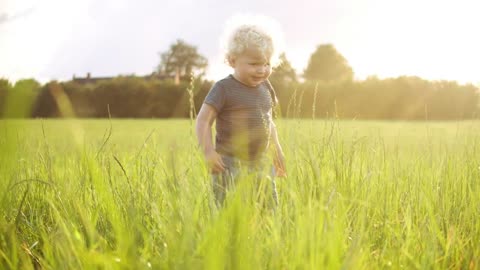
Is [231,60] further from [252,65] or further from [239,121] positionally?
[239,121]

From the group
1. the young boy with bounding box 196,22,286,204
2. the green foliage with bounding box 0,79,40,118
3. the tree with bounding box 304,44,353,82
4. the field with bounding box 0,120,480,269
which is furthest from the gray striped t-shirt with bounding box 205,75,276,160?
the tree with bounding box 304,44,353,82

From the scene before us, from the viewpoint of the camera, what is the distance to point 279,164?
8.91 feet

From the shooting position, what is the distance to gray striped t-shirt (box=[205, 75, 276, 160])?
8.57 feet

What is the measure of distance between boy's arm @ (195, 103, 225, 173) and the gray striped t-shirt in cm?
5

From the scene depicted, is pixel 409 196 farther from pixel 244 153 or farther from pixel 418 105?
pixel 418 105

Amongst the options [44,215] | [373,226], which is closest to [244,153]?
[373,226]

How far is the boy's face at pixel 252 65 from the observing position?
8.31ft

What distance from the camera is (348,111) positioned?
1155 inches

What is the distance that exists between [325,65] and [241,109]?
54128mm

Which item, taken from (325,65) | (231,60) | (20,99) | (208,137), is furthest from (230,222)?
(325,65)

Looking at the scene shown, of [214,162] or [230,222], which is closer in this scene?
[230,222]

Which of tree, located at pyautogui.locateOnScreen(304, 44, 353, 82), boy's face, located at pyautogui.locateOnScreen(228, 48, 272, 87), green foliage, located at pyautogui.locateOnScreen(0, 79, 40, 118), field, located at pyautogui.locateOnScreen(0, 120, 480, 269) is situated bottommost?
field, located at pyautogui.locateOnScreen(0, 120, 480, 269)

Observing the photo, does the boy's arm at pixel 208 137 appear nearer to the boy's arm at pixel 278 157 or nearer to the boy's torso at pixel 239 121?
the boy's torso at pixel 239 121

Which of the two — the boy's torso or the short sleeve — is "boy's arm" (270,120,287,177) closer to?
the boy's torso
